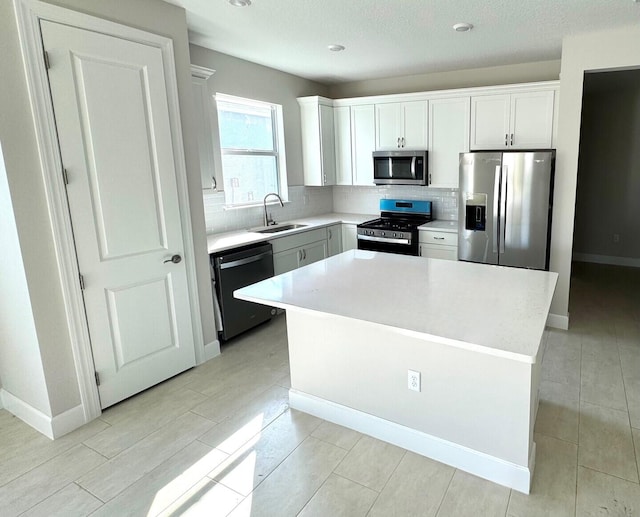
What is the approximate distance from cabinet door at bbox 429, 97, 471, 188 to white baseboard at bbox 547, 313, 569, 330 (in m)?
1.67

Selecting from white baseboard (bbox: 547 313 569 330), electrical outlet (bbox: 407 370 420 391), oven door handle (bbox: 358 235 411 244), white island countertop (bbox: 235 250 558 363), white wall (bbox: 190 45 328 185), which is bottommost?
white baseboard (bbox: 547 313 569 330)

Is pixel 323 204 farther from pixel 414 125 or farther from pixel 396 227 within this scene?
pixel 414 125

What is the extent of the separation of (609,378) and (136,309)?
3331 millimetres

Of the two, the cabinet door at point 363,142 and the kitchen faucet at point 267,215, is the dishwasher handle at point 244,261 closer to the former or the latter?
the kitchen faucet at point 267,215

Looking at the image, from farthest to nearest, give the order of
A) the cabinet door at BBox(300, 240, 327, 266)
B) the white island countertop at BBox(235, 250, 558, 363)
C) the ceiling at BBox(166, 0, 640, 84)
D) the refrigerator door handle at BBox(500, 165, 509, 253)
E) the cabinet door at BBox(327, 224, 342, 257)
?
the cabinet door at BBox(327, 224, 342, 257) → the cabinet door at BBox(300, 240, 327, 266) → the refrigerator door handle at BBox(500, 165, 509, 253) → the ceiling at BBox(166, 0, 640, 84) → the white island countertop at BBox(235, 250, 558, 363)

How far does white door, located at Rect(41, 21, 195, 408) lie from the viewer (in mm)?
2406

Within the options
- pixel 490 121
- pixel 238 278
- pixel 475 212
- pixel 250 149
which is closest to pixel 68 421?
pixel 238 278

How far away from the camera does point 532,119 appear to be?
409cm

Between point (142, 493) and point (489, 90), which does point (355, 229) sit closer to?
point (489, 90)

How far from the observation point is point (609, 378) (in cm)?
297

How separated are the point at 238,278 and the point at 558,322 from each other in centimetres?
297

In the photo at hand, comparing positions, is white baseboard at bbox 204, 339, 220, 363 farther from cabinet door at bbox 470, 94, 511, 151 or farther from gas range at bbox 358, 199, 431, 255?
cabinet door at bbox 470, 94, 511, 151

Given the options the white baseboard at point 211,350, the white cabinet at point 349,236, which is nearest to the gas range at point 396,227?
the white cabinet at point 349,236

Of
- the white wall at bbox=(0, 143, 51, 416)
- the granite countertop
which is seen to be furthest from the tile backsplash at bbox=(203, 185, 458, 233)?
the white wall at bbox=(0, 143, 51, 416)
